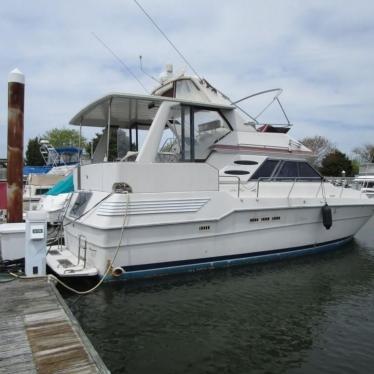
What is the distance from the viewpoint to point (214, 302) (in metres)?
6.52

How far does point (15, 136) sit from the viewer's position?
26.9 ft

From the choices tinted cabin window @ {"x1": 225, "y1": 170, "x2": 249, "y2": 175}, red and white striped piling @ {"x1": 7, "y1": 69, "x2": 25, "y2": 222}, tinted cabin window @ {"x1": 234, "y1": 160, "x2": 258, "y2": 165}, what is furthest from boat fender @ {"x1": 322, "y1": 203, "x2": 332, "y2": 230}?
red and white striped piling @ {"x1": 7, "y1": 69, "x2": 25, "y2": 222}

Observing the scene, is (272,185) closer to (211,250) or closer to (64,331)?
(211,250)

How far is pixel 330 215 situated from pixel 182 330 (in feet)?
18.1

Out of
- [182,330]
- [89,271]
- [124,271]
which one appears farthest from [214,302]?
[89,271]

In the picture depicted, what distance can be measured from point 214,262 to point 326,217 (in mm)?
3146

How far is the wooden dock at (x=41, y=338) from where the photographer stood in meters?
3.48

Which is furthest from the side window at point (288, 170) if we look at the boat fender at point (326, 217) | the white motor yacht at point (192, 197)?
the boat fender at point (326, 217)

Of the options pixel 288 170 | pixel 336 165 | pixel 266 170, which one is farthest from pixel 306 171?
pixel 336 165

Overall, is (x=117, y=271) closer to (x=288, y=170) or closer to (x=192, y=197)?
(x=192, y=197)

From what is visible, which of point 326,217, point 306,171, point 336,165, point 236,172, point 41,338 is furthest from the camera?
point 336,165

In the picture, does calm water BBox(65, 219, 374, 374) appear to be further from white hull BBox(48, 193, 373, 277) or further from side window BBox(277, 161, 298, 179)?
side window BBox(277, 161, 298, 179)

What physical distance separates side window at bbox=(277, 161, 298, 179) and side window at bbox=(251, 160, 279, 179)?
0.69 ft

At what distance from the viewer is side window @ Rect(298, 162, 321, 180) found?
10.1 m
